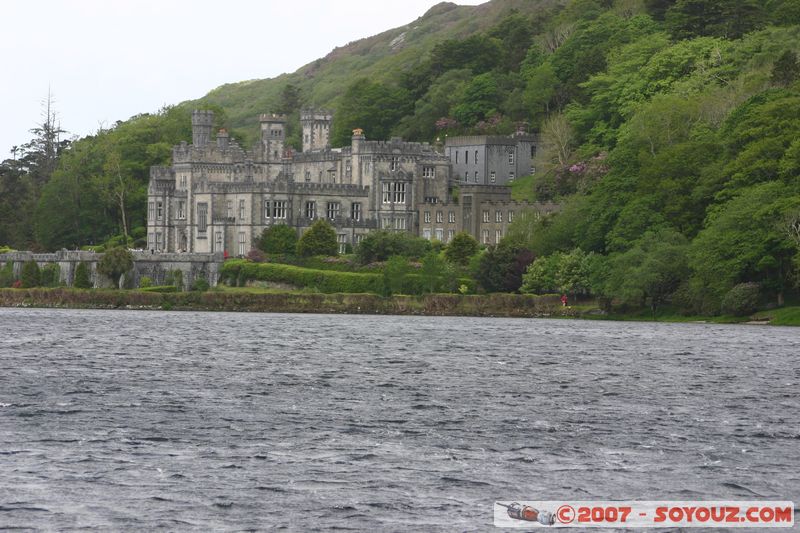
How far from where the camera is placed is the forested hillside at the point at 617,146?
103625 mm

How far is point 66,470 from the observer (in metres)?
37.3

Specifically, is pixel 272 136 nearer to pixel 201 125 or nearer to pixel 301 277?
pixel 201 125

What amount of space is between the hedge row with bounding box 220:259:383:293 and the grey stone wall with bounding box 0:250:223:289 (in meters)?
1.50

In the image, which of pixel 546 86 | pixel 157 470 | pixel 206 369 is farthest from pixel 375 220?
pixel 157 470

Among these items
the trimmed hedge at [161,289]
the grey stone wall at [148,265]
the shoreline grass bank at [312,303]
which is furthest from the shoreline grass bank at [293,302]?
the grey stone wall at [148,265]

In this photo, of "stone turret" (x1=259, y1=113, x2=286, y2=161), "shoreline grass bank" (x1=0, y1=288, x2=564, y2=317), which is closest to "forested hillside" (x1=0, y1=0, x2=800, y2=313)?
"shoreline grass bank" (x1=0, y1=288, x2=564, y2=317)

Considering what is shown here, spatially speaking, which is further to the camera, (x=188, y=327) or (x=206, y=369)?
(x=188, y=327)

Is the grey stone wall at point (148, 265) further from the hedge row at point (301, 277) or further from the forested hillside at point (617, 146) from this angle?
the forested hillside at point (617, 146)

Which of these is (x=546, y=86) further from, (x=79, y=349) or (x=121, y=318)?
(x=79, y=349)

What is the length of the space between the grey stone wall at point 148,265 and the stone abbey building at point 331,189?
6.99 metres

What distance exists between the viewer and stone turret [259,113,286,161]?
155625 millimetres

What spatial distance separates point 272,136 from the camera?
156500 mm

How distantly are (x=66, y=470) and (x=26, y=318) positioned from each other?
7168 cm

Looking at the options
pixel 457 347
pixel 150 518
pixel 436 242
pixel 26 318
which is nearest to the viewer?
pixel 150 518
